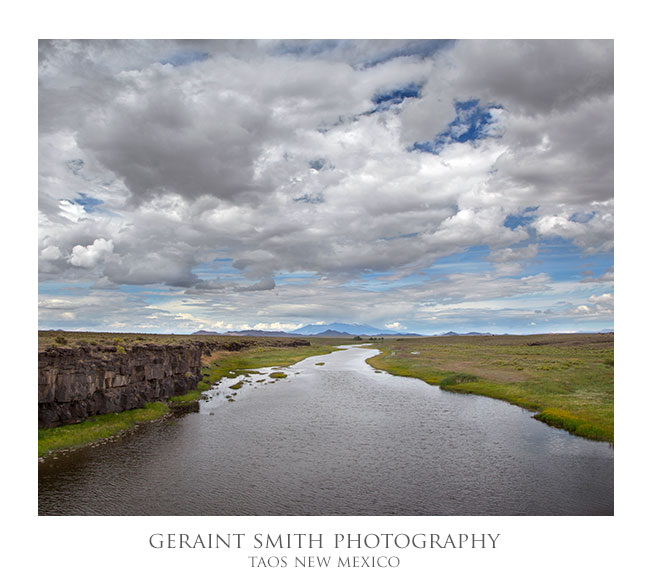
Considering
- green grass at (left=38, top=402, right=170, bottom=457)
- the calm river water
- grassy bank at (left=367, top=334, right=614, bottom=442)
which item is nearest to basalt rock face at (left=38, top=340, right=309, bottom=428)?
green grass at (left=38, top=402, right=170, bottom=457)

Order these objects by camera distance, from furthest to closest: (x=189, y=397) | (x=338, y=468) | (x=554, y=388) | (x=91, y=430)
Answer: (x=554, y=388)
(x=189, y=397)
(x=91, y=430)
(x=338, y=468)

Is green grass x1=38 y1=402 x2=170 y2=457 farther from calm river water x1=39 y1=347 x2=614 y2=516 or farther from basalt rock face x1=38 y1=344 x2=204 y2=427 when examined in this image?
calm river water x1=39 y1=347 x2=614 y2=516

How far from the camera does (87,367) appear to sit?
37.0m

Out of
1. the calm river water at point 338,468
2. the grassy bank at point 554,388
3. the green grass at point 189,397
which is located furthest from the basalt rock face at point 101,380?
the grassy bank at point 554,388

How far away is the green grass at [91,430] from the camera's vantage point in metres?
31.4

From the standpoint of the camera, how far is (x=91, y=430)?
34.8 m

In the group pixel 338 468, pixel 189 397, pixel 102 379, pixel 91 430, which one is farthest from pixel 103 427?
pixel 338 468

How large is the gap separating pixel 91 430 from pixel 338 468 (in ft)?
71.3

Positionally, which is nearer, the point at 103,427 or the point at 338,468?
the point at 338,468

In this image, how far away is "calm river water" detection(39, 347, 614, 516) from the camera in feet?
75.8

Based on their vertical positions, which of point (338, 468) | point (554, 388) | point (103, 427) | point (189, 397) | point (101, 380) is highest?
point (101, 380)

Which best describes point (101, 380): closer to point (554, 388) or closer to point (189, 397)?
point (189, 397)
